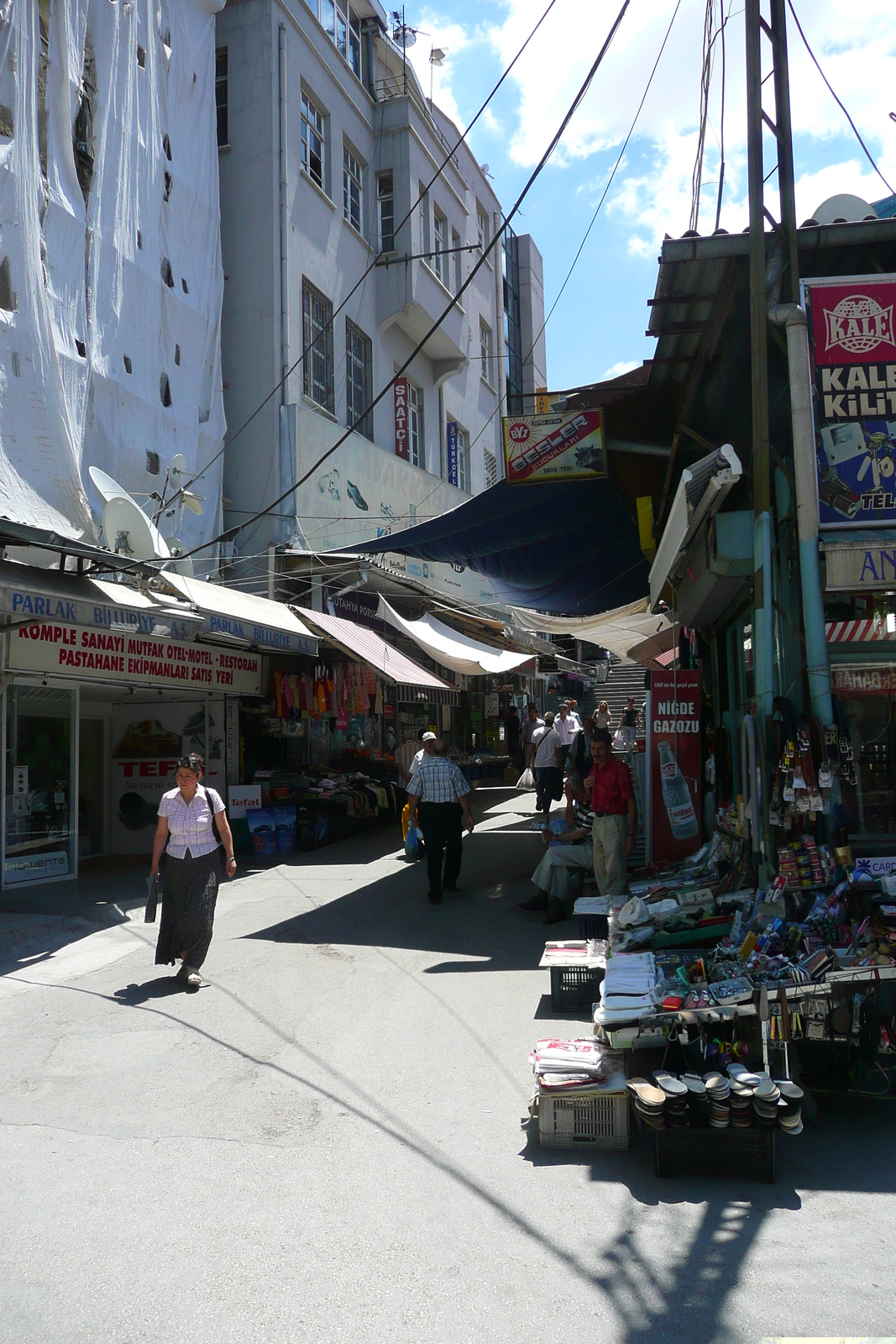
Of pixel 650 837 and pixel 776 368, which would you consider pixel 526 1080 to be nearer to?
pixel 650 837

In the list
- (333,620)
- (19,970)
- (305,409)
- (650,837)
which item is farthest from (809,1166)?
(305,409)

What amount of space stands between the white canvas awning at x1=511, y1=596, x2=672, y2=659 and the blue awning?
56 centimetres

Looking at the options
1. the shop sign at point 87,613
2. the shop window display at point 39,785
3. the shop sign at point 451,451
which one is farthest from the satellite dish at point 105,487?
the shop sign at point 451,451

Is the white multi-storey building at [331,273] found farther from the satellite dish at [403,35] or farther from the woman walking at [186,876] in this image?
the woman walking at [186,876]

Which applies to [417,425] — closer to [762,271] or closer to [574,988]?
[762,271]

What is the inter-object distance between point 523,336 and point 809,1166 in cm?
4068

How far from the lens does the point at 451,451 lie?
25.4 m

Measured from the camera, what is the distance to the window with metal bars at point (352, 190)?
63.3 ft

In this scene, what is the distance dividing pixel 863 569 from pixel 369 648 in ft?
31.1

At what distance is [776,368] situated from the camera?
7.38 meters

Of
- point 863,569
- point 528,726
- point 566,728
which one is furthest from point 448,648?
point 863,569

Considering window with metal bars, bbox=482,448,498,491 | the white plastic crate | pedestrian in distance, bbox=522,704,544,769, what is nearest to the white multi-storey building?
window with metal bars, bbox=482,448,498,491

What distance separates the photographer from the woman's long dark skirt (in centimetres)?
740

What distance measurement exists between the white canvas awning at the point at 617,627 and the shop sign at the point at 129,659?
5.00 m
